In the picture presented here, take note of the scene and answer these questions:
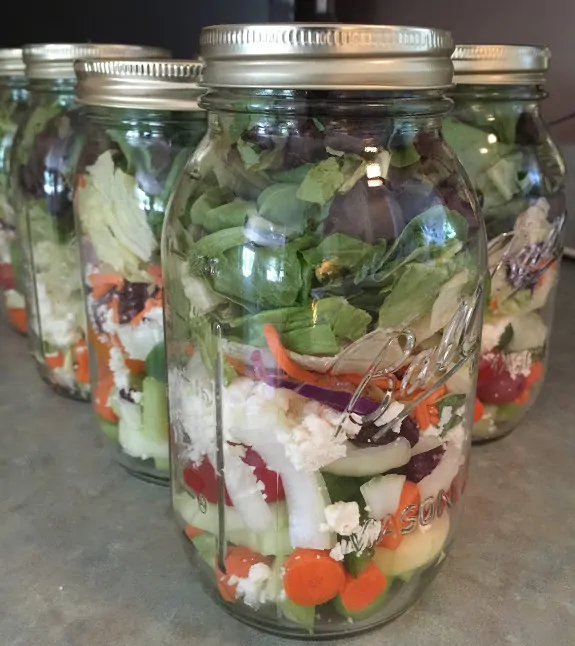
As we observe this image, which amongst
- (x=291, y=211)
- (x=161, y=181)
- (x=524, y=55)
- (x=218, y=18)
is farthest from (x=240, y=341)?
(x=218, y=18)

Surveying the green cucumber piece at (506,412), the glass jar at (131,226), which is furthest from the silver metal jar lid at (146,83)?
the green cucumber piece at (506,412)

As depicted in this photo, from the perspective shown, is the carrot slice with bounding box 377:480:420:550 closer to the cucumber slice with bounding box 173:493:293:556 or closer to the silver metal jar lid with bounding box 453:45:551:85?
the cucumber slice with bounding box 173:493:293:556

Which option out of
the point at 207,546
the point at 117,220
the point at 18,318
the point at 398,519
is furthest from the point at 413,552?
the point at 18,318

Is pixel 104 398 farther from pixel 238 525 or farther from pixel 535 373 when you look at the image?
pixel 535 373

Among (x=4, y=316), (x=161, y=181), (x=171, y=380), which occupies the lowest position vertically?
(x=4, y=316)

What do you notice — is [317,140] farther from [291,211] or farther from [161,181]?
[161,181]

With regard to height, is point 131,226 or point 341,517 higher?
point 131,226

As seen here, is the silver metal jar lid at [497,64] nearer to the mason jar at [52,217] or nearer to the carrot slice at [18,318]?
the mason jar at [52,217]
